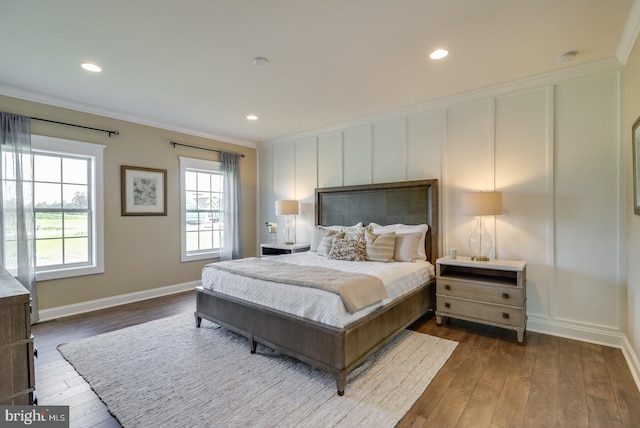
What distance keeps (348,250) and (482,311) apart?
1.57 metres

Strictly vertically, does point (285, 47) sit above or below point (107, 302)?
above

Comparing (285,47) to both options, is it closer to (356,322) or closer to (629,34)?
(356,322)

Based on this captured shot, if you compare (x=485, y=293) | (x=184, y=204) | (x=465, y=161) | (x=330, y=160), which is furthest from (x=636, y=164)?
(x=184, y=204)

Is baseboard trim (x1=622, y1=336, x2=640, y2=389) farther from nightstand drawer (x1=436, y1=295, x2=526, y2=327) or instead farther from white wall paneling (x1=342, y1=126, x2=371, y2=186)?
white wall paneling (x1=342, y1=126, x2=371, y2=186)

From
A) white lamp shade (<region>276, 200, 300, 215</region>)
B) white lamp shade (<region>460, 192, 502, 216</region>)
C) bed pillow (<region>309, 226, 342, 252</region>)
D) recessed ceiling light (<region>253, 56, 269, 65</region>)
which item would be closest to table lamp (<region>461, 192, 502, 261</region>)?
white lamp shade (<region>460, 192, 502, 216</region>)

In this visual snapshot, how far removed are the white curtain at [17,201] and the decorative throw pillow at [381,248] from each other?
13.3 feet

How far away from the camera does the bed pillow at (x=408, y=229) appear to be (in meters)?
3.73

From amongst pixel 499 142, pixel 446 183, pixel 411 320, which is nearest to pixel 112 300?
pixel 411 320

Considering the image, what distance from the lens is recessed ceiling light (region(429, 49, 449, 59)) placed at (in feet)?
8.63

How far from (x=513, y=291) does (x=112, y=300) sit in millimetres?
5080

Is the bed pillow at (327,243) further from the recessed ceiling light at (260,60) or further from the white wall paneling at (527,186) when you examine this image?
the recessed ceiling light at (260,60)

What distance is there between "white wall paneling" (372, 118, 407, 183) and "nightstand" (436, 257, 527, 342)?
1478 mm

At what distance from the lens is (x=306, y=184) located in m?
5.35

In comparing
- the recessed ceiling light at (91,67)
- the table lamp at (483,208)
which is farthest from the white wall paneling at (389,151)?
the recessed ceiling light at (91,67)
